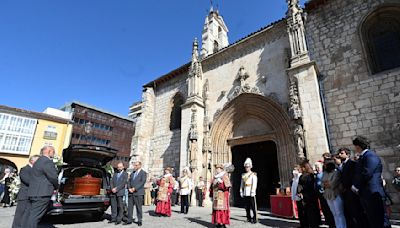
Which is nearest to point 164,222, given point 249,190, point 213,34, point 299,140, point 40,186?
point 249,190

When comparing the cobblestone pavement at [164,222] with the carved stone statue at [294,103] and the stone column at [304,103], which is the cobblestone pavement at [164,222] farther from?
the carved stone statue at [294,103]

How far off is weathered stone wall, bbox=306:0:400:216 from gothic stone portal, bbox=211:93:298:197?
1.62 m

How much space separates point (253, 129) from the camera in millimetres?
9859

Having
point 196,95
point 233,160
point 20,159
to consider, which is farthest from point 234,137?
point 20,159

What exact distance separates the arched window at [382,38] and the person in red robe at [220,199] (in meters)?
6.59

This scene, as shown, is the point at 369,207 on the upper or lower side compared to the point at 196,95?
lower

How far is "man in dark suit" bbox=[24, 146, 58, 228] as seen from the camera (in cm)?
352

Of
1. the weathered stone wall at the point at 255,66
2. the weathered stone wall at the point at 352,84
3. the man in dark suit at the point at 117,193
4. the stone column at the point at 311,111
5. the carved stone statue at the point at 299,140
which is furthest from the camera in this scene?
the weathered stone wall at the point at 255,66

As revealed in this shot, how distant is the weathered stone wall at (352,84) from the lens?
652cm

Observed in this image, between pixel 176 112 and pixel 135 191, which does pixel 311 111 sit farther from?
pixel 176 112

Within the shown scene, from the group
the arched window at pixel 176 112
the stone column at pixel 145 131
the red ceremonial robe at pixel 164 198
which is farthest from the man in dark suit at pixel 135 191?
the stone column at pixel 145 131

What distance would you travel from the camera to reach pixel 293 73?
7988mm

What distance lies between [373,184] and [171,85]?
41.3 ft

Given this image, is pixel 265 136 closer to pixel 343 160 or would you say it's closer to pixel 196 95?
pixel 196 95
